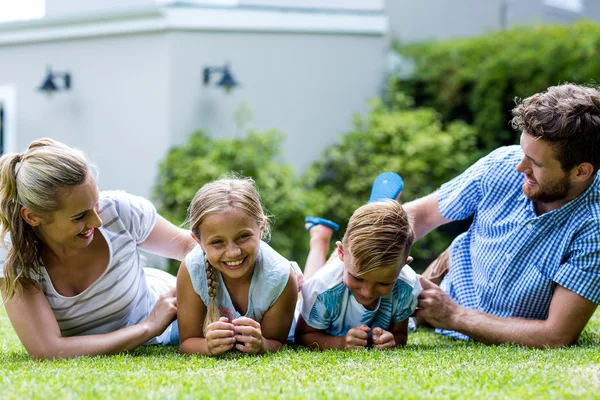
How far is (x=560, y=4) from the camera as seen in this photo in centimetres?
1551

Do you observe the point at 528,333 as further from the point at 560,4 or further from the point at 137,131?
the point at 560,4

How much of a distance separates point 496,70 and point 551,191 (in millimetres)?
6962

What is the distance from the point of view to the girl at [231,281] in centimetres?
385

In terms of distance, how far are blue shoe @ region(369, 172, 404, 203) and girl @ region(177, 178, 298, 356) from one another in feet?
3.58

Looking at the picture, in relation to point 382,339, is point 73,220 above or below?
above

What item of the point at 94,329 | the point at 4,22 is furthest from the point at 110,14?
the point at 94,329

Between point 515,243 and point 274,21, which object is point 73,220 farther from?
point 274,21

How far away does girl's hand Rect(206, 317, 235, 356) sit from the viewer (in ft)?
12.5

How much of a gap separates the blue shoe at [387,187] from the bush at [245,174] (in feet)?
14.8

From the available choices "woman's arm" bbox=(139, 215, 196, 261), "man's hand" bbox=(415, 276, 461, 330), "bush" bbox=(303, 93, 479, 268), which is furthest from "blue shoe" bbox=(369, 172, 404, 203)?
"bush" bbox=(303, 93, 479, 268)

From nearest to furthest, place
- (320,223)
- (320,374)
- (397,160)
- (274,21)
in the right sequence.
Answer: (320,374)
(320,223)
(397,160)
(274,21)

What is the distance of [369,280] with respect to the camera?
3.95 meters

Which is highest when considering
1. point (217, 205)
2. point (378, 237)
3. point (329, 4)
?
point (329, 4)

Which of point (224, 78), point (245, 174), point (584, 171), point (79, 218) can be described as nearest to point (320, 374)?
point (79, 218)
